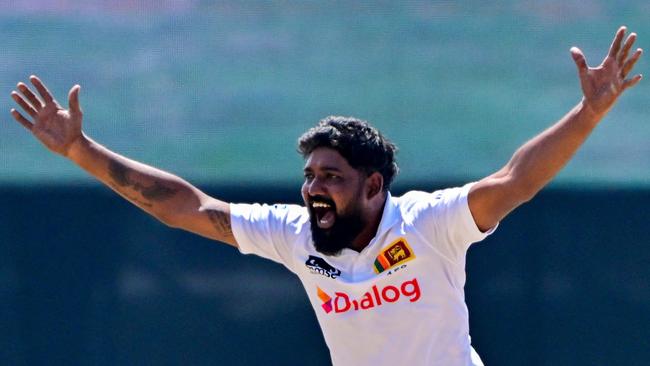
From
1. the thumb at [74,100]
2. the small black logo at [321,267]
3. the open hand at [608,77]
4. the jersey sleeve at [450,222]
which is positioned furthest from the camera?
the thumb at [74,100]

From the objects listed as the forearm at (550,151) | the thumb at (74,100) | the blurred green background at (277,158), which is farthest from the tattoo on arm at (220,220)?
the blurred green background at (277,158)

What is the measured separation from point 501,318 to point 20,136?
270 centimetres

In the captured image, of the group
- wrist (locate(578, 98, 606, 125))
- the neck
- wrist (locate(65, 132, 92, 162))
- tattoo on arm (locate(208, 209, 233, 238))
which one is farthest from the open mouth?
wrist (locate(578, 98, 606, 125))

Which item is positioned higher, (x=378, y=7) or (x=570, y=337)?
(x=378, y=7)

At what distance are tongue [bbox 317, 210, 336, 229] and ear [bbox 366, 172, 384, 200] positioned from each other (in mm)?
168

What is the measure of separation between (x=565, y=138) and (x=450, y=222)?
1.59 ft

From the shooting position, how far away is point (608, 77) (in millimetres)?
3480

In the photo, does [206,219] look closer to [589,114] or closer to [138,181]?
[138,181]

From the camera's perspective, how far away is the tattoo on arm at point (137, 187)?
4.09 metres

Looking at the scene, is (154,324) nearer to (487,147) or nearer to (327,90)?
(327,90)

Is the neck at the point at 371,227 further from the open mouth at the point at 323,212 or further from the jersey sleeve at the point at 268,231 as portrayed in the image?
the jersey sleeve at the point at 268,231

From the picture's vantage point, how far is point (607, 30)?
5.98 metres

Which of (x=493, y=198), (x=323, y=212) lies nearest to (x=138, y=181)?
(x=323, y=212)

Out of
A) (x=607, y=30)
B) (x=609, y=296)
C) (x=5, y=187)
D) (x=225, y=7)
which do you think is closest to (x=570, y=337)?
(x=609, y=296)
